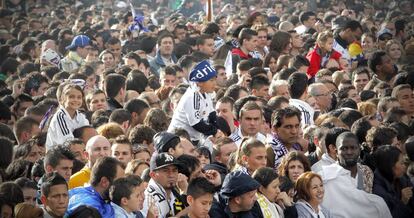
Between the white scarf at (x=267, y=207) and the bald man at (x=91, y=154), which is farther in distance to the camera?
the bald man at (x=91, y=154)

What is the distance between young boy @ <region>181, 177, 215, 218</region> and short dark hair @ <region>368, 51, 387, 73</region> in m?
8.32

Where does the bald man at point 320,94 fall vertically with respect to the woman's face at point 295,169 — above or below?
below

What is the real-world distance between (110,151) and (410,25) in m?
14.5

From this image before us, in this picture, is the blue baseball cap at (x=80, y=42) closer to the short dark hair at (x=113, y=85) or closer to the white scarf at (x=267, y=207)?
the short dark hair at (x=113, y=85)

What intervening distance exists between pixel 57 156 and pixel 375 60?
314 inches

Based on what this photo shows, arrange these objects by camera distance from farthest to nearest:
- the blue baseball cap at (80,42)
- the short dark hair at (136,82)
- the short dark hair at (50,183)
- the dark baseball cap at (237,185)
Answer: the blue baseball cap at (80,42)
the short dark hair at (136,82)
the dark baseball cap at (237,185)
the short dark hair at (50,183)

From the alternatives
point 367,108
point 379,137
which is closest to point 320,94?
point 367,108

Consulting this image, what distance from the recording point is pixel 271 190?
9.22 m

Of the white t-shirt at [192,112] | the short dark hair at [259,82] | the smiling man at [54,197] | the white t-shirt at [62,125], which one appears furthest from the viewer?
the short dark hair at [259,82]

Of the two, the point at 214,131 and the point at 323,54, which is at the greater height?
the point at 214,131

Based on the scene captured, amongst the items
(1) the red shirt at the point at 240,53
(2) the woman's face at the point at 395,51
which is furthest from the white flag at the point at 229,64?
(2) the woman's face at the point at 395,51

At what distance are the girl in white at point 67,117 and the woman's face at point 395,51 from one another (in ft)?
24.3

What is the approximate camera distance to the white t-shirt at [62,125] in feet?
38.3

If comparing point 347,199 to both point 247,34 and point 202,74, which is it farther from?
point 247,34
